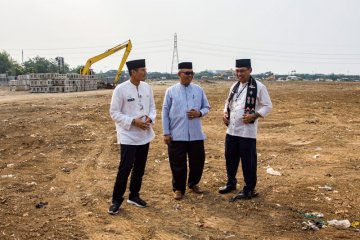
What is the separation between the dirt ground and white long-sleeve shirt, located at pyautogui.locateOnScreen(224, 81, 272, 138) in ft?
3.09

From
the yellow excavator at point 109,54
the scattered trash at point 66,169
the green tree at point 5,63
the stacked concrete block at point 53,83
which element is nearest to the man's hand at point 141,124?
the scattered trash at point 66,169

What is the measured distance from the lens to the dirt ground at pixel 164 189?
4273mm

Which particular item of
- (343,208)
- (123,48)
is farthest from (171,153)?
(123,48)

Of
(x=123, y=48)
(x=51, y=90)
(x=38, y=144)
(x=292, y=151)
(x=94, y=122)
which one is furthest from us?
(x=123, y=48)

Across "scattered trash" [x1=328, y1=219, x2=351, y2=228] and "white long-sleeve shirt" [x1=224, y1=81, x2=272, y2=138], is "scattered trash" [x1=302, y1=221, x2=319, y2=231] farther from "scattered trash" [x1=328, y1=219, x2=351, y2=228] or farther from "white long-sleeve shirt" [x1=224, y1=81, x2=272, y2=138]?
"white long-sleeve shirt" [x1=224, y1=81, x2=272, y2=138]

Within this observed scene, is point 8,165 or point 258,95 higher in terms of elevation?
point 258,95

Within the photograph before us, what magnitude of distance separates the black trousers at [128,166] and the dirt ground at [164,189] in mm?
300

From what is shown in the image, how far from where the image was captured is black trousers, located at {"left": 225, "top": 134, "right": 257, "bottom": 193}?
5.14 m

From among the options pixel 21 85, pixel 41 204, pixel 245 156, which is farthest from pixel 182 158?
pixel 21 85

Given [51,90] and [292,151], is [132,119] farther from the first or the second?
[51,90]

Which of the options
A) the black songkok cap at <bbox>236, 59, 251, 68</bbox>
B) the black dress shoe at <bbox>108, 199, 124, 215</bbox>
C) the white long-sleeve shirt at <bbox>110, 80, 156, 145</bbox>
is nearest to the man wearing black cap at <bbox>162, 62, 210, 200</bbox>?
the white long-sleeve shirt at <bbox>110, 80, 156, 145</bbox>

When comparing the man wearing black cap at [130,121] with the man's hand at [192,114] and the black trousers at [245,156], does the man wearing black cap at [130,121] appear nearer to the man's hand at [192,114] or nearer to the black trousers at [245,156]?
the man's hand at [192,114]

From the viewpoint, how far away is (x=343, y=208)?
484 cm

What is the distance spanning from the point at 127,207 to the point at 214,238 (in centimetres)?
136
